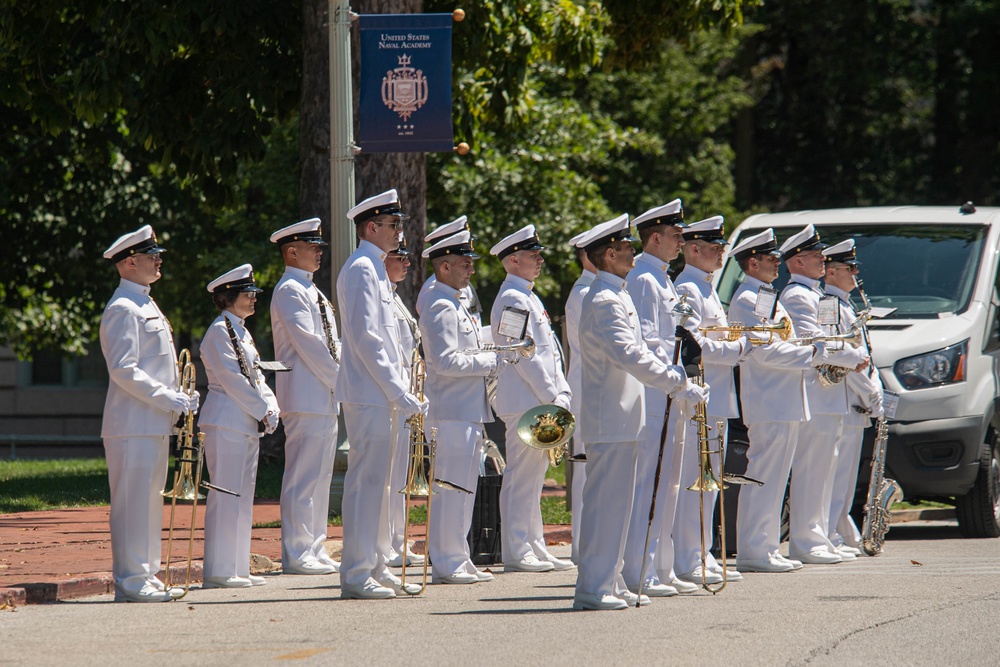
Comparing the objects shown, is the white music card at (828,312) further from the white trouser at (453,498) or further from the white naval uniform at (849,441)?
the white trouser at (453,498)

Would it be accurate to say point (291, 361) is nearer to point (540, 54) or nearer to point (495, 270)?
point (540, 54)

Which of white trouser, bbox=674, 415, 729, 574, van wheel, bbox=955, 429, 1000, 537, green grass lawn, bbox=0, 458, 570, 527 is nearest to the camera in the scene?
white trouser, bbox=674, 415, 729, 574

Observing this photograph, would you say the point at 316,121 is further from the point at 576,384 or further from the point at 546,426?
the point at 546,426

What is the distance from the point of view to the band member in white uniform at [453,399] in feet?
31.4

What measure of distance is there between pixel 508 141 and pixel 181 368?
44.5 feet

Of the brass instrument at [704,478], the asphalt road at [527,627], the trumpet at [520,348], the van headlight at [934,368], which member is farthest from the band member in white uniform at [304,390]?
the van headlight at [934,368]

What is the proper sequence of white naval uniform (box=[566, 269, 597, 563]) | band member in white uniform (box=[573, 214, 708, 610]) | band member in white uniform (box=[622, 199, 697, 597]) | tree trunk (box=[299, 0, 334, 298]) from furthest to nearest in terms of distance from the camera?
tree trunk (box=[299, 0, 334, 298]) → white naval uniform (box=[566, 269, 597, 563]) → band member in white uniform (box=[622, 199, 697, 597]) → band member in white uniform (box=[573, 214, 708, 610])

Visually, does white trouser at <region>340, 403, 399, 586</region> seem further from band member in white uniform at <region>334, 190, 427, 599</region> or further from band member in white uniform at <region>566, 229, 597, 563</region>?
band member in white uniform at <region>566, 229, 597, 563</region>

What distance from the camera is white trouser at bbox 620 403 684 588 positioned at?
878 centimetres

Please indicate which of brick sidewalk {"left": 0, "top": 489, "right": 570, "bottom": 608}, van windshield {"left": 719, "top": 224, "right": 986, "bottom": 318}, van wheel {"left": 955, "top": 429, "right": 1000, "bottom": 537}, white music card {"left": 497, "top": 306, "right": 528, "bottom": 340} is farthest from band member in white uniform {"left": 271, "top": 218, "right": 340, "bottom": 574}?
van wheel {"left": 955, "top": 429, "right": 1000, "bottom": 537}

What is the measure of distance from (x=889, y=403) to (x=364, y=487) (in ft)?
15.1

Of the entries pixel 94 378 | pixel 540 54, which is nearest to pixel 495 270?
pixel 540 54

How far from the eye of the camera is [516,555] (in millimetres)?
10414

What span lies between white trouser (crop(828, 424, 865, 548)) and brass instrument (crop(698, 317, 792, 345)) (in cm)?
140
